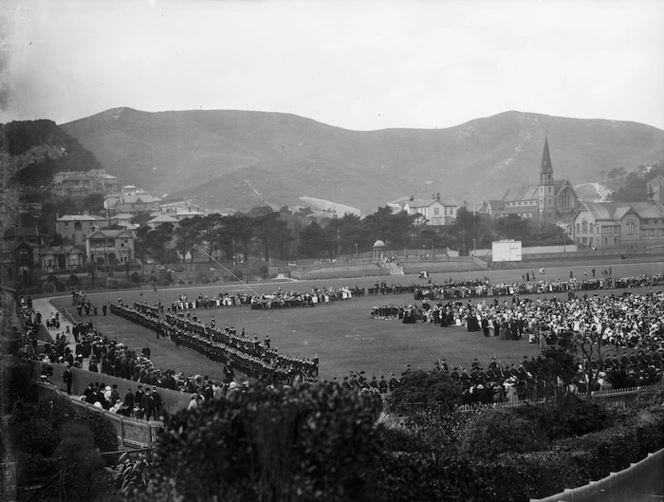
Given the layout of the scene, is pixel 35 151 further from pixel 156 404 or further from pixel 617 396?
pixel 617 396

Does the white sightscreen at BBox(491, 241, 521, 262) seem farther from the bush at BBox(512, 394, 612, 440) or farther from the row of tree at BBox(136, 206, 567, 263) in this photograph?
the bush at BBox(512, 394, 612, 440)

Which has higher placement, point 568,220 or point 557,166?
point 557,166

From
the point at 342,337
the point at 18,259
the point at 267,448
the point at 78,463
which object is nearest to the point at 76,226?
the point at 18,259

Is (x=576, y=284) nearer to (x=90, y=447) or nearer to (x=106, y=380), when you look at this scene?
(x=106, y=380)

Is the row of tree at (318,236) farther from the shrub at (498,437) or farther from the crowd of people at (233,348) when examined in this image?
the shrub at (498,437)

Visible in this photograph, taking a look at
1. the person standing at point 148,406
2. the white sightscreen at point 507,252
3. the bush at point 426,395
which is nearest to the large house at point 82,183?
the white sightscreen at point 507,252

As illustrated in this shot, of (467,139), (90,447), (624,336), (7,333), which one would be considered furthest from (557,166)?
(90,447)
